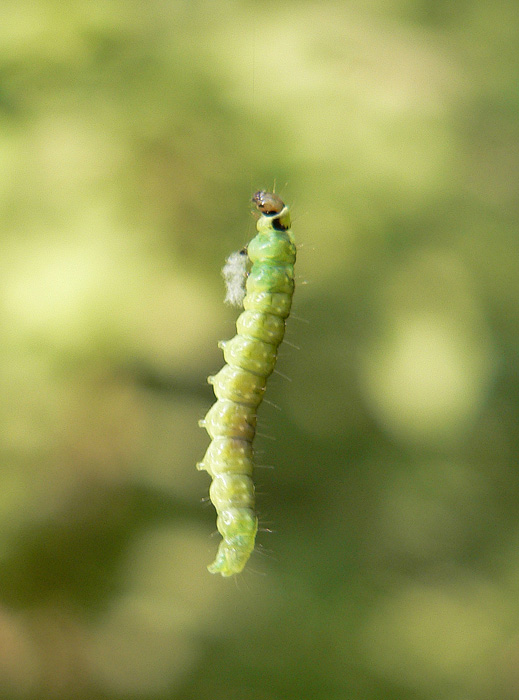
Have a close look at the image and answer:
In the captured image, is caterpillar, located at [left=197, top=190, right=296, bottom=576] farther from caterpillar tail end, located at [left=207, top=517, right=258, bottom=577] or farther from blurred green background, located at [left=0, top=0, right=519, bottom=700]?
blurred green background, located at [left=0, top=0, right=519, bottom=700]

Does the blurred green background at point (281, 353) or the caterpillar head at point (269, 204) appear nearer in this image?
the caterpillar head at point (269, 204)

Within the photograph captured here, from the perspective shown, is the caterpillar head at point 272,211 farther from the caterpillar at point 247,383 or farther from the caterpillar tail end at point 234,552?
the caterpillar tail end at point 234,552

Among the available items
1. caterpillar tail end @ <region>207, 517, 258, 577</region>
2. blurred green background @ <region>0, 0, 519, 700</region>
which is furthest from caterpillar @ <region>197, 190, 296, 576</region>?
blurred green background @ <region>0, 0, 519, 700</region>

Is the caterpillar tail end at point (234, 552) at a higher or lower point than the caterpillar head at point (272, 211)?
lower

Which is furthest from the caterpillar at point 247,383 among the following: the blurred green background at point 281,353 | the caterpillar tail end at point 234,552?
the blurred green background at point 281,353

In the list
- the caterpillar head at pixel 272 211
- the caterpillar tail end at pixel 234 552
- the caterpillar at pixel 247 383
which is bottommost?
the caterpillar tail end at pixel 234 552

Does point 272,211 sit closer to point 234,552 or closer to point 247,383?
point 247,383
